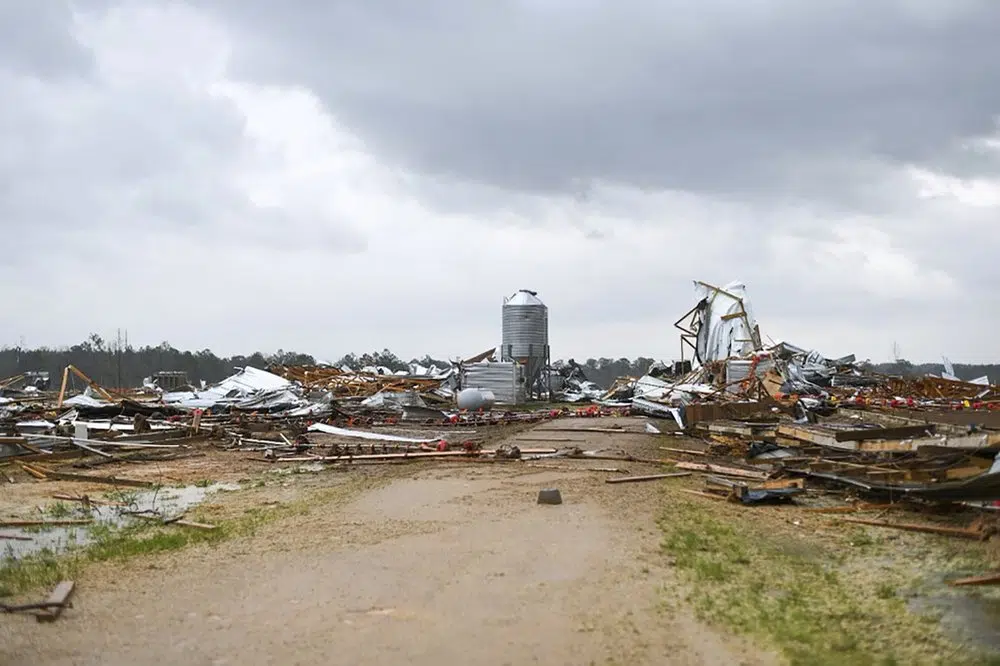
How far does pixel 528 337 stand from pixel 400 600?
32564 millimetres

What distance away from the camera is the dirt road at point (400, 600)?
5824 mm

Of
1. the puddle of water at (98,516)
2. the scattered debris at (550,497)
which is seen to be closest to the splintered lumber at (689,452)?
the scattered debris at (550,497)


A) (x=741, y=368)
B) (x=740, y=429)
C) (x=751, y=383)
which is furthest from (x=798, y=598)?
(x=741, y=368)

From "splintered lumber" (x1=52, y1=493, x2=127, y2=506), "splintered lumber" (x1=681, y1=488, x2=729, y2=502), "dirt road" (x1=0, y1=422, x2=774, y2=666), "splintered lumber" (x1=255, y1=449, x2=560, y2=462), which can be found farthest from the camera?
"splintered lumber" (x1=255, y1=449, x2=560, y2=462)

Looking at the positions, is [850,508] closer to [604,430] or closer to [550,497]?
[550,497]

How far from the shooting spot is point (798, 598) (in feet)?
23.7

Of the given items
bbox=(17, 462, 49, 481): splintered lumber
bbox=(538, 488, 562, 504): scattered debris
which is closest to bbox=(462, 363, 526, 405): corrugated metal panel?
bbox=(17, 462, 49, 481): splintered lumber

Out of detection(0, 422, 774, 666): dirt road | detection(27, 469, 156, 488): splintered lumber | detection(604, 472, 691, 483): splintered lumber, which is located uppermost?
detection(604, 472, 691, 483): splintered lumber

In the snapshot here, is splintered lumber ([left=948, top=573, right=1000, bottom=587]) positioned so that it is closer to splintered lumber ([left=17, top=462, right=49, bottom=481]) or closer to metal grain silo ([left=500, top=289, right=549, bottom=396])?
splintered lumber ([left=17, top=462, right=49, bottom=481])

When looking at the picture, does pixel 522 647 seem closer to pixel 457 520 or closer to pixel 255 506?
pixel 457 520

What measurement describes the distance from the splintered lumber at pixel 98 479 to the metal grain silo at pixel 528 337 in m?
24.7

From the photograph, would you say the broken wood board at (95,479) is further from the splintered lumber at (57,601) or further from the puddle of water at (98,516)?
the splintered lumber at (57,601)

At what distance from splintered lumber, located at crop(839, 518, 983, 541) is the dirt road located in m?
2.35

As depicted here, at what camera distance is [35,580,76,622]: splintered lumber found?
21.6 ft
